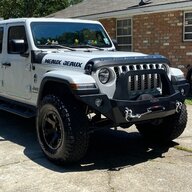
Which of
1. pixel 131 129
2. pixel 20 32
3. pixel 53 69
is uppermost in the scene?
pixel 20 32

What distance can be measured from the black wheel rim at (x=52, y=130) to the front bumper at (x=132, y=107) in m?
0.57

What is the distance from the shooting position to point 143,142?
688 cm

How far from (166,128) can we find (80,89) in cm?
191

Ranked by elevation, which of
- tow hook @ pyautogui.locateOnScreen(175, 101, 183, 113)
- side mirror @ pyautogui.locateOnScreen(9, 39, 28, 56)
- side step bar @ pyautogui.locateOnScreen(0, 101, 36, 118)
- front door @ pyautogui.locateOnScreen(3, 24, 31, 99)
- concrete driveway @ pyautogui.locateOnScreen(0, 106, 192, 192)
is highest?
side mirror @ pyautogui.locateOnScreen(9, 39, 28, 56)

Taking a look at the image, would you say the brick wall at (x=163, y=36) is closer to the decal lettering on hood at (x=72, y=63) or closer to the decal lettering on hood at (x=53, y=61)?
the decal lettering on hood at (x=53, y=61)

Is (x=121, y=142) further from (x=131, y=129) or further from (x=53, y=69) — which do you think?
(x=53, y=69)

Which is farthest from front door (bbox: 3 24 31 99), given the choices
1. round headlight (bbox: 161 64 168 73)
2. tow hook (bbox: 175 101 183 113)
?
tow hook (bbox: 175 101 183 113)

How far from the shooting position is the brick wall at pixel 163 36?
1338 centimetres

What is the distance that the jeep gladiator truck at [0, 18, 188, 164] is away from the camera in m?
5.28

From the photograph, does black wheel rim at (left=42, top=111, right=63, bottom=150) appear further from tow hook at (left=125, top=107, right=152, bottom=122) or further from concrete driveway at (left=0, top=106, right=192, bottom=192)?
tow hook at (left=125, top=107, right=152, bottom=122)

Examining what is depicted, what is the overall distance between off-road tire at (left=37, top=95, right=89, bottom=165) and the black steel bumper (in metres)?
0.31

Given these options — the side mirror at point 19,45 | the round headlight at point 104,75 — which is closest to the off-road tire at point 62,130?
the round headlight at point 104,75

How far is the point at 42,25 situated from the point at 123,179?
3059 mm

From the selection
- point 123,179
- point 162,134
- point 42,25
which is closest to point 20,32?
point 42,25
